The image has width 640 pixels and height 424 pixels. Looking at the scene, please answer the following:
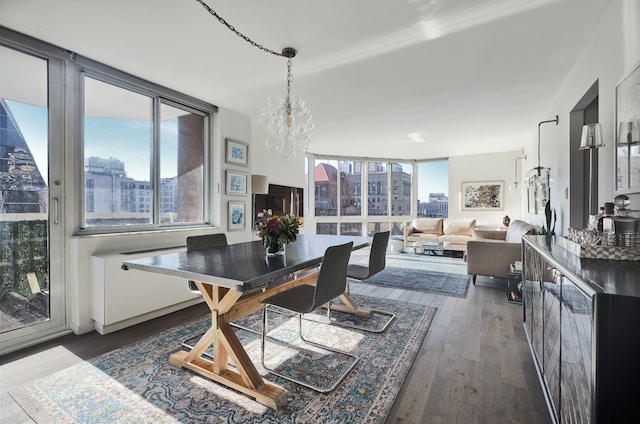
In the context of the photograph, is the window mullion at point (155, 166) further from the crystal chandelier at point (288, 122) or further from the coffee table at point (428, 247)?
the coffee table at point (428, 247)

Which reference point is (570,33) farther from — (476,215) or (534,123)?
(476,215)

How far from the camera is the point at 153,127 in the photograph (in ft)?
11.0

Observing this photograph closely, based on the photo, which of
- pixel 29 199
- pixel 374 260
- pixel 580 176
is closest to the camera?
pixel 29 199

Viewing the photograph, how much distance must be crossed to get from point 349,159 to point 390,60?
5.31 meters

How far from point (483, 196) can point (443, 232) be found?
1.36m

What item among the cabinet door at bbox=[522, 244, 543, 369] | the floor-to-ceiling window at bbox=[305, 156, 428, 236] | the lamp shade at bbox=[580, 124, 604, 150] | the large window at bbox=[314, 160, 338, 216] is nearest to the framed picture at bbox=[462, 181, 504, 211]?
the floor-to-ceiling window at bbox=[305, 156, 428, 236]

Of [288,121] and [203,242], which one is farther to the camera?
[288,121]

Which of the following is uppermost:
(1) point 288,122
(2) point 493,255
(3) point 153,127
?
(3) point 153,127

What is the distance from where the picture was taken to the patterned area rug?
13.2 feet

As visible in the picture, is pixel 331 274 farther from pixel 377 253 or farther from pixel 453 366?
pixel 453 366

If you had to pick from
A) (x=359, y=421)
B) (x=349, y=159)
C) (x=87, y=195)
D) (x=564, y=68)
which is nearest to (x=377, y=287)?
(x=359, y=421)

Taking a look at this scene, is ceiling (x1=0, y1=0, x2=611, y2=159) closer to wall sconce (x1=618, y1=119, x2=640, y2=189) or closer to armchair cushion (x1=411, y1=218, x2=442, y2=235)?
wall sconce (x1=618, y1=119, x2=640, y2=189)

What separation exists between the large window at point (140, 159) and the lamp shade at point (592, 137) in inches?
152

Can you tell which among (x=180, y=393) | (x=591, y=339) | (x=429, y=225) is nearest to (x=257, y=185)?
(x=180, y=393)
